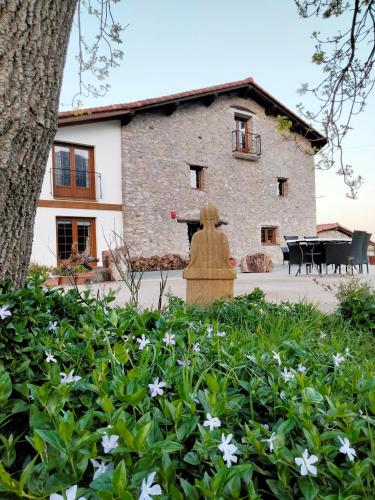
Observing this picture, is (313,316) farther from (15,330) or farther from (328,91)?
(328,91)

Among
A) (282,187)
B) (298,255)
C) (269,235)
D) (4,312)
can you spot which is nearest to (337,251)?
(298,255)

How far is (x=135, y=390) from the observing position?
0.89m

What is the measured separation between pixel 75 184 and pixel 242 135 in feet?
28.7

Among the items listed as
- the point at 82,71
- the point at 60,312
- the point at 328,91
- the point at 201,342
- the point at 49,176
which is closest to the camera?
the point at 201,342

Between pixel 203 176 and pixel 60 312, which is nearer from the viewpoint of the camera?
pixel 60 312

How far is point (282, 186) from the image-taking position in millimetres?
19500

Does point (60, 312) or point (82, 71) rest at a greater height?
point (82, 71)

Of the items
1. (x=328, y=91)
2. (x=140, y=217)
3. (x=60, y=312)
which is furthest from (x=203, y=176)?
(x=60, y=312)

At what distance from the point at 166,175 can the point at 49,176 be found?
4633 mm

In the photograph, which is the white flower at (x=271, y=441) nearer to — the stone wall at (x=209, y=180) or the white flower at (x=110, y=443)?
the white flower at (x=110, y=443)

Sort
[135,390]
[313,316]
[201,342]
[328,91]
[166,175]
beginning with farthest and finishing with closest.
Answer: [166,175], [328,91], [313,316], [201,342], [135,390]

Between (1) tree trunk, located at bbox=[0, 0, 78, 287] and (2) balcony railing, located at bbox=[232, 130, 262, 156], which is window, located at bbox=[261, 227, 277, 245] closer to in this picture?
(2) balcony railing, located at bbox=[232, 130, 262, 156]

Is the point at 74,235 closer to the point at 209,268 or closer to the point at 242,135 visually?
the point at 242,135

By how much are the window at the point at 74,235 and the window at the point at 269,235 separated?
850 cm
